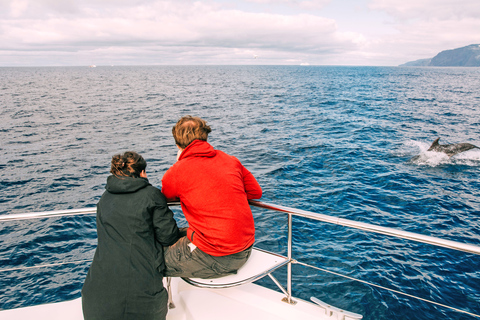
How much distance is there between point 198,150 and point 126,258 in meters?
1.05

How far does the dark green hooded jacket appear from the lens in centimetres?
242

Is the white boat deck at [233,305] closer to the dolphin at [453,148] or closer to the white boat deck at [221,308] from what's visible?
the white boat deck at [221,308]

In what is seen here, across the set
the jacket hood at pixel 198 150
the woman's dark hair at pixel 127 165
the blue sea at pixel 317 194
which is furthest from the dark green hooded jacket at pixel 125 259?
the blue sea at pixel 317 194

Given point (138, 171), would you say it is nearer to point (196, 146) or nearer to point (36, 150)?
point (196, 146)

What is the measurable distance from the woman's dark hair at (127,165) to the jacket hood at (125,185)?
11cm

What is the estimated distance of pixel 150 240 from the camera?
2596 millimetres

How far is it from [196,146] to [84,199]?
39.0 ft

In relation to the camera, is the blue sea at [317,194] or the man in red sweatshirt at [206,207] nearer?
the man in red sweatshirt at [206,207]

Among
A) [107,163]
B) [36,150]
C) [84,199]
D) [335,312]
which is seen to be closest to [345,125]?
[107,163]

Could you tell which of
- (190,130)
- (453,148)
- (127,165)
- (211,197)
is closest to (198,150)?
(190,130)

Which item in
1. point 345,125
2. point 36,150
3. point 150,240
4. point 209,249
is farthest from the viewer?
point 345,125

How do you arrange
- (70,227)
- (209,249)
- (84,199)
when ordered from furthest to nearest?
1. (84,199)
2. (70,227)
3. (209,249)

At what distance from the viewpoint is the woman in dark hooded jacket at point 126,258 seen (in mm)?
2416

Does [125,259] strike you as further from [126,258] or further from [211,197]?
[211,197]
